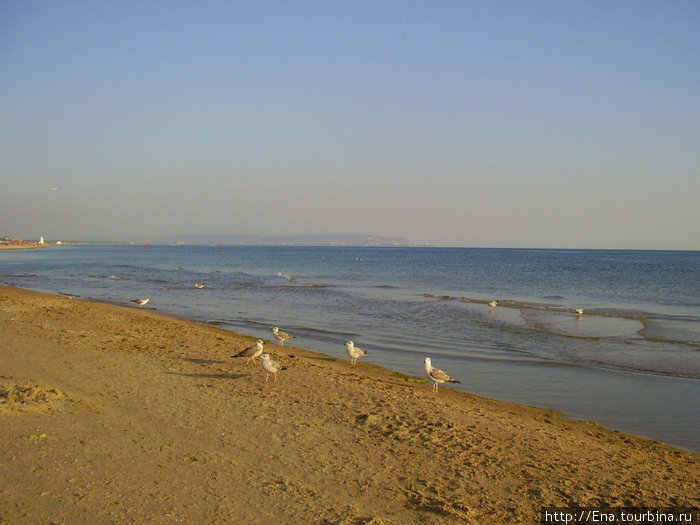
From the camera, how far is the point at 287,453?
684cm

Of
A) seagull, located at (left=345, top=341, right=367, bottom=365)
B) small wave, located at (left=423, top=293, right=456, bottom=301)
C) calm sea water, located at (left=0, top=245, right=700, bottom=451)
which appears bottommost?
calm sea water, located at (left=0, top=245, right=700, bottom=451)

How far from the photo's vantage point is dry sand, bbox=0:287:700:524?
5461mm

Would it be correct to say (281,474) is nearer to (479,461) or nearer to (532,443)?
(479,461)

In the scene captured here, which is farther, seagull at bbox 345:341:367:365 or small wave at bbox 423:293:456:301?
small wave at bbox 423:293:456:301

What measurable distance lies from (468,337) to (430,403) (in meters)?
9.22

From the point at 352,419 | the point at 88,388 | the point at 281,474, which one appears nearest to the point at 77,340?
the point at 88,388

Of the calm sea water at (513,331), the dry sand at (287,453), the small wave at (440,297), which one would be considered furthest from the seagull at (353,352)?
the small wave at (440,297)

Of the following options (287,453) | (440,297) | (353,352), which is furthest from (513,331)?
(287,453)

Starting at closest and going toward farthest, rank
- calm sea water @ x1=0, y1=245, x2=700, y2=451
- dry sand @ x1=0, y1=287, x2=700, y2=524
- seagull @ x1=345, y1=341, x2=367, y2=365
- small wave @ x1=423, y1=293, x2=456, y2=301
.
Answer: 1. dry sand @ x1=0, y1=287, x2=700, y2=524
2. calm sea water @ x1=0, y1=245, x2=700, y2=451
3. seagull @ x1=345, y1=341, x2=367, y2=365
4. small wave @ x1=423, y1=293, x2=456, y2=301

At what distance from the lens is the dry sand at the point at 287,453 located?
5.46 metres

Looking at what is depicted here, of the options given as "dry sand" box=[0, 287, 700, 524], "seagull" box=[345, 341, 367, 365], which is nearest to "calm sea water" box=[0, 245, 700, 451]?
"seagull" box=[345, 341, 367, 365]

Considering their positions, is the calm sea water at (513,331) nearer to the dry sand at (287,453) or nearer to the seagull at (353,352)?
the seagull at (353,352)

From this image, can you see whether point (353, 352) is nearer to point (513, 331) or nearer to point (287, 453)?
point (287, 453)

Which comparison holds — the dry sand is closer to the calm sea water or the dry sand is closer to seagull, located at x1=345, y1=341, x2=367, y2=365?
the calm sea water
